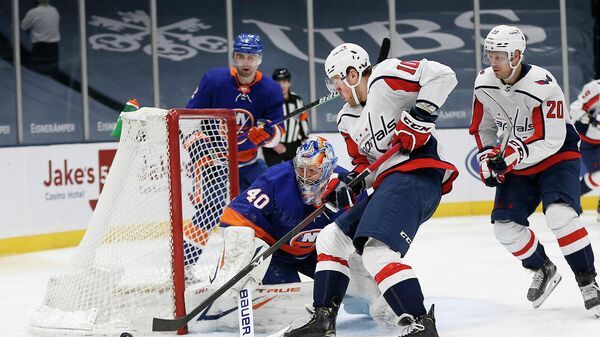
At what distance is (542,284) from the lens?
3916mm

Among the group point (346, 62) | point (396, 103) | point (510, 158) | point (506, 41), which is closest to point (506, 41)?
point (506, 41)

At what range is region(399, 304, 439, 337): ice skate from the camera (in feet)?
10.2

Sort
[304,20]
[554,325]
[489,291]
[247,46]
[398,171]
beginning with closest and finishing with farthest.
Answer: [398,171]
[554,325]
[489,291]
[247,46]
[304,20]

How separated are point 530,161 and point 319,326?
985 millimetres

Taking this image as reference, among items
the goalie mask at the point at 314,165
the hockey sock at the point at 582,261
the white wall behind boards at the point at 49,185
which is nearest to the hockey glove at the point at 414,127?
the goalie mask at the point at 314,165

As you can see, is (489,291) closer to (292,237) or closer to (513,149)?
(513,149)

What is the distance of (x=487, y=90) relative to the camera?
3.86 metres

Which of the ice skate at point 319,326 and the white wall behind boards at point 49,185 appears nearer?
the ice skate at point 319,326

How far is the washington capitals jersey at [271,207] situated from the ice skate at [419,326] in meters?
0.68

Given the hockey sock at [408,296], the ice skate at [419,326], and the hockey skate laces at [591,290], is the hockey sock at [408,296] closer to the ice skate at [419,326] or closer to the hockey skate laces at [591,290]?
the ice skate at [419,326]

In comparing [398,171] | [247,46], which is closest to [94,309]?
[398,171]

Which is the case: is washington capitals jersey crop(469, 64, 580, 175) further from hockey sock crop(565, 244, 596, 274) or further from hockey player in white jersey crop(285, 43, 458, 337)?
hockey player in white jersey crop(285, 43, 458, 337)

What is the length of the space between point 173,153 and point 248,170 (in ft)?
4.35

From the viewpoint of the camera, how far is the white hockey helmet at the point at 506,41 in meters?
3.68
